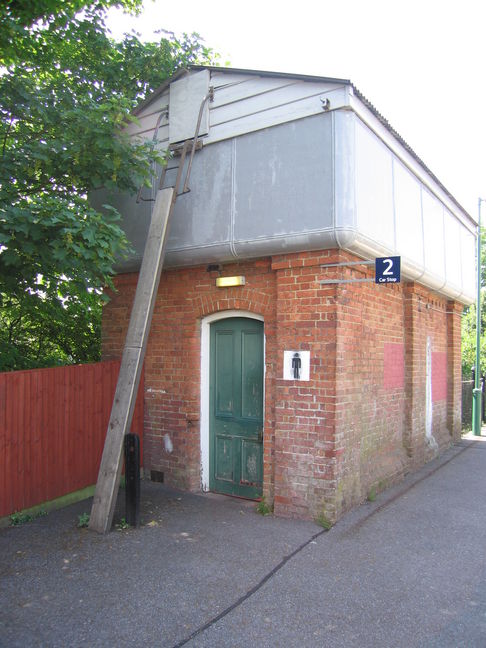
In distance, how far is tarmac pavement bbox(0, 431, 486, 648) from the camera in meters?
3.57

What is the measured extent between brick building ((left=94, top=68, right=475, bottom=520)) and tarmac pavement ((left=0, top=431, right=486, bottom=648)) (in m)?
0.67

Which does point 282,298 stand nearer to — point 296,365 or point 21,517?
point 296,365

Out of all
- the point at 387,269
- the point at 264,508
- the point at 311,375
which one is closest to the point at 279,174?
the point at 387,269

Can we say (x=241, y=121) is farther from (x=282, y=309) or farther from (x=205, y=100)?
(x=282, y=309)

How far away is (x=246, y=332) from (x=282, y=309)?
0.86m

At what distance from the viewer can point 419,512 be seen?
6.35 m

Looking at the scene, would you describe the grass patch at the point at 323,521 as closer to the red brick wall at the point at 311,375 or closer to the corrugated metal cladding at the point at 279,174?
the red brick wall at the point at 311,375

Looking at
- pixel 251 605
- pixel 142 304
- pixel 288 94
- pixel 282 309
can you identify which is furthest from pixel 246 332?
pixel 251 605

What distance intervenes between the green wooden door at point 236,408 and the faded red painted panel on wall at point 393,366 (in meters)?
2.12

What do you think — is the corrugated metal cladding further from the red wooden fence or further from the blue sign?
the red wooden fence

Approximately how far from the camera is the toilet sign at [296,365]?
232 inches

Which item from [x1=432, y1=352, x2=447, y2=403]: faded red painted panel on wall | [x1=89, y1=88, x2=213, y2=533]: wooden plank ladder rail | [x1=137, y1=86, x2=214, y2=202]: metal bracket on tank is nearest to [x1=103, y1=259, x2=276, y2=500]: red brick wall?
[x1=89, y1=88, x2=213, y2=533]: wooden plank ladder rail

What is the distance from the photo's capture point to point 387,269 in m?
5.77

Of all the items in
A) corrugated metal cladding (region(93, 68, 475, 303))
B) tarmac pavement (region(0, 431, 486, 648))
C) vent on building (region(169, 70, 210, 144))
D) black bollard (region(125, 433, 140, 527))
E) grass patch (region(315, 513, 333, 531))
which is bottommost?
tarmac pavement (region(0, 431, 486, 648))
